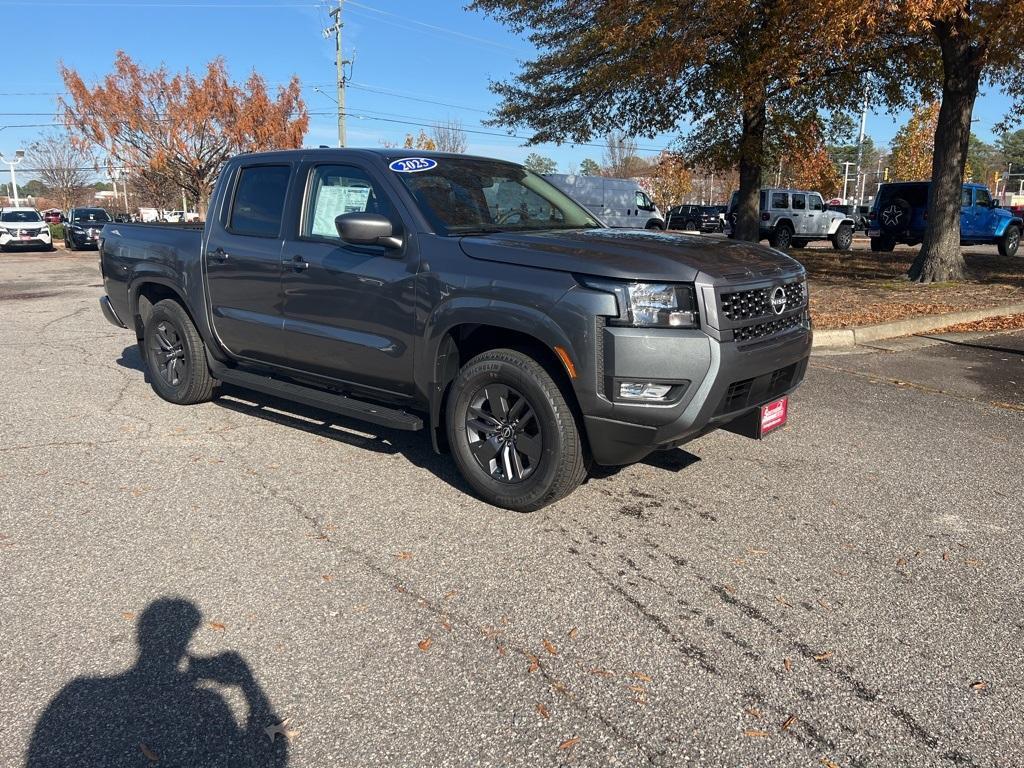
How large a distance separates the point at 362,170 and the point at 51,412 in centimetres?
328

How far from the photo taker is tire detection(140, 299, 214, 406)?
18.9 feet

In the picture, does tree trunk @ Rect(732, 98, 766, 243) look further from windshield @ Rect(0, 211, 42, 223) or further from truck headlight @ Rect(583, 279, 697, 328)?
windshield @ Rect(0, 211, 42, 223)

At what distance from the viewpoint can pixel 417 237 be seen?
4176 mm

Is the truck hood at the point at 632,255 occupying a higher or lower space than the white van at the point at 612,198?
lower

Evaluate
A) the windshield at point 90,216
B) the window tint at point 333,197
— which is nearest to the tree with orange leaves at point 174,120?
the windshield at point 90,216

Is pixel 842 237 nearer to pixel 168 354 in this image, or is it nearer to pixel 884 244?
pixel 884 244

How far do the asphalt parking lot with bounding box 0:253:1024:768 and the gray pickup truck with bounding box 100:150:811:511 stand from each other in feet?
1.33

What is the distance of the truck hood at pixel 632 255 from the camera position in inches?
138

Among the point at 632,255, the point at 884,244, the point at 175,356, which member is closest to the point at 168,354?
the point at 175,356

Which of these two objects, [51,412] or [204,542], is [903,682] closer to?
[204,542]

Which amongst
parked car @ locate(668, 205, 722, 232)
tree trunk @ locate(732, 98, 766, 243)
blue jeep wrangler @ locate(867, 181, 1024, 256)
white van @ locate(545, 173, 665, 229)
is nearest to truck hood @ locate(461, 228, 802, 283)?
tree trunk @ locate(732, 98, 766, 243)

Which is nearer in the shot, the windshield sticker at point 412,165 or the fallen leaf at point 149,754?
the fallen leaf at point 149,754

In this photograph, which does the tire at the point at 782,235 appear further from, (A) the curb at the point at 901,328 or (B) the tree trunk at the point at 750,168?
(A) the curb at the point at 901,328

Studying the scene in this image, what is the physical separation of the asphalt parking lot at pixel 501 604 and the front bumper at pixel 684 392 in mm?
477
